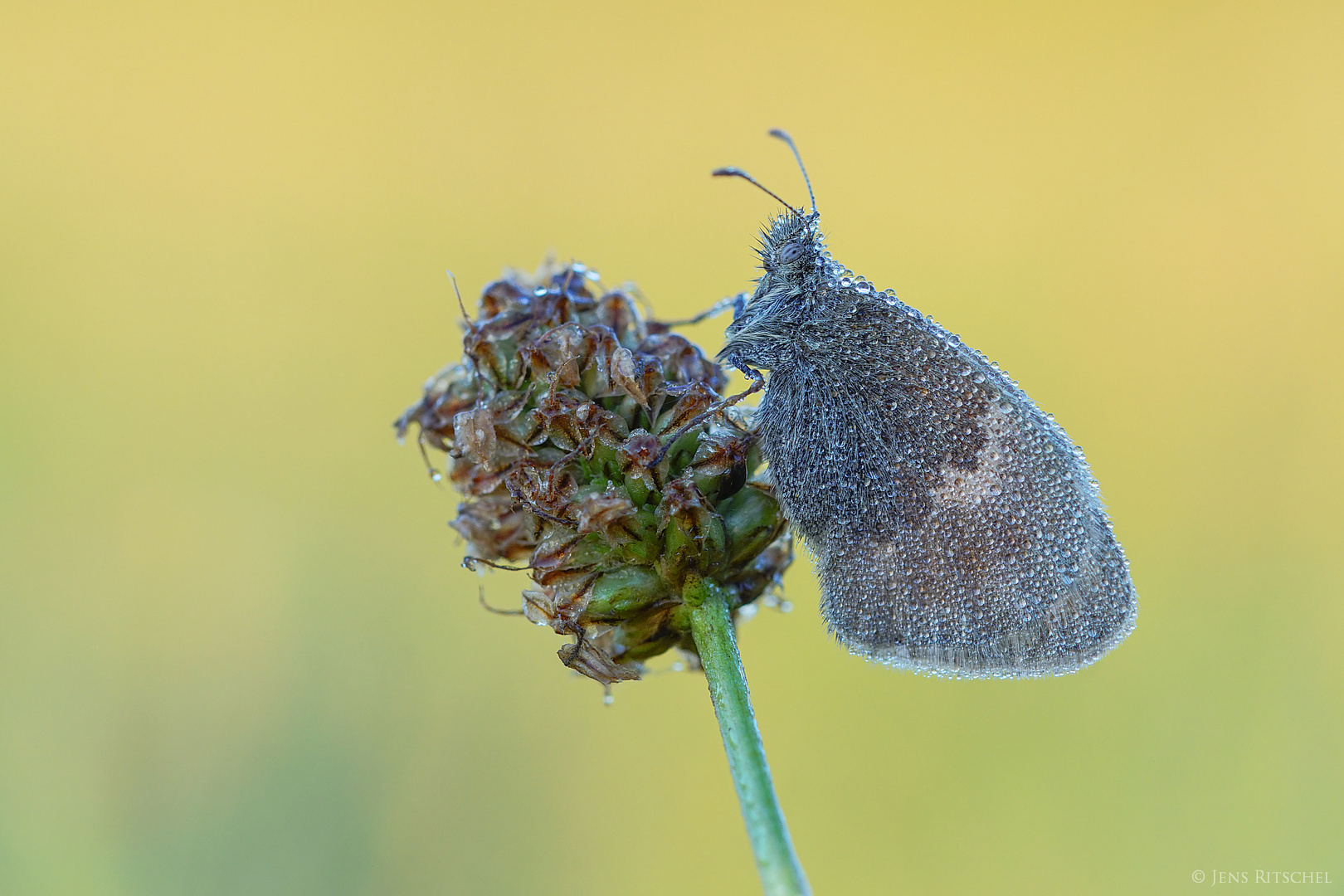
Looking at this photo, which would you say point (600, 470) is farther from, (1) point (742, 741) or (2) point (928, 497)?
(2) point (928, 497)

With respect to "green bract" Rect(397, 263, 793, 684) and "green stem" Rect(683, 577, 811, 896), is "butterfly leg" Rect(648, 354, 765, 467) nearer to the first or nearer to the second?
"green bract" Rect(397, 263, 793, 684)

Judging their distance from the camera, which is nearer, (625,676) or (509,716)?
(625,676)

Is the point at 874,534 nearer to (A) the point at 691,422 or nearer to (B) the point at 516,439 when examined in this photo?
(A) the point at 691,422

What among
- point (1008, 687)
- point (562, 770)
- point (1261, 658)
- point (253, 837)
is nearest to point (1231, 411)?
point (1261, 658)

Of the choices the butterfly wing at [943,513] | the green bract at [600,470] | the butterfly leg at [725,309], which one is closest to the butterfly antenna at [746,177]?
the butterfly leg at [725,309]

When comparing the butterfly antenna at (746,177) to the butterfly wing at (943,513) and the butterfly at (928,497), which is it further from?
the butterfly wing at (943,513)

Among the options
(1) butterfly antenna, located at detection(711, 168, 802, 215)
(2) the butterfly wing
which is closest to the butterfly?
(2) the butterfly wing
